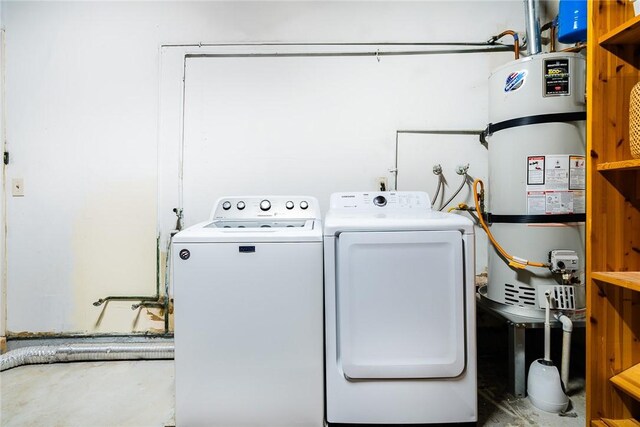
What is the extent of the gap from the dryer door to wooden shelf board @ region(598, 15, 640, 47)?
88cm

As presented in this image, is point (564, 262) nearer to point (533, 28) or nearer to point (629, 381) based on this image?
point (629, 381)

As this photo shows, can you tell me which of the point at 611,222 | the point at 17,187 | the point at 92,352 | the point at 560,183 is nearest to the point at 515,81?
the point at 560,183

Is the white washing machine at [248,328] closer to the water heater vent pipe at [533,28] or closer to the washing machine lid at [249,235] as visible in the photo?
the washing machine lid at [249,235]

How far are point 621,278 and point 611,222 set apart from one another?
220mm

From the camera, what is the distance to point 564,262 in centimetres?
146

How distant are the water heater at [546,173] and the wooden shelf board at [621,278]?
332 millimetres

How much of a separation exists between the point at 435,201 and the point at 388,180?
0.34 metres

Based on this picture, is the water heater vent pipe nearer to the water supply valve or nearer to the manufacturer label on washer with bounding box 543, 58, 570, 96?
the manufacturer label on washer with bounding box 543, 58, 570, 96

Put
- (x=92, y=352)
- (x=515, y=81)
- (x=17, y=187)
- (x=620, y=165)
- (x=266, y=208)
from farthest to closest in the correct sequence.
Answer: (x=17, y=187) < (x=92, y=352) < (x=266, y=208) < (x=515, y=81) < (x=620, y=165)

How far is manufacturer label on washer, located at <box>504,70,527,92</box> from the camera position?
150 cm

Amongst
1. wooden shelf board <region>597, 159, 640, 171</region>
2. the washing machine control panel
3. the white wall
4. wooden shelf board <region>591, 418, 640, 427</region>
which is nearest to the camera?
wooden shelf board <region>597, 159, 640, 171</region>

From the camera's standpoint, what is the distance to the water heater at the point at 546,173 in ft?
4.78

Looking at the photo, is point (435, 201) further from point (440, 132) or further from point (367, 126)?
point (367, 126)

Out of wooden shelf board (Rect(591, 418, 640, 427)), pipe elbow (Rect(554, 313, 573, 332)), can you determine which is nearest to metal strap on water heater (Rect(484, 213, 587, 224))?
pipe elbow (Rect(554, 313, 573, 332))
